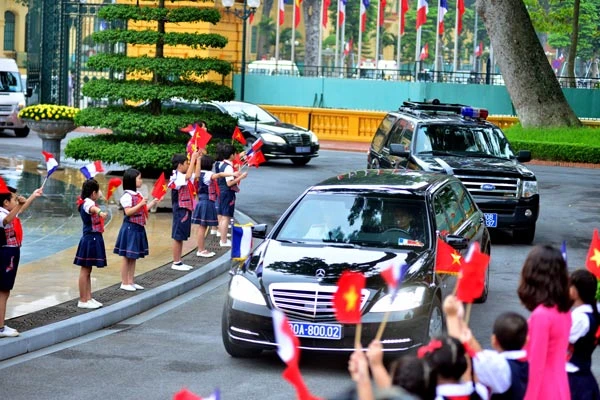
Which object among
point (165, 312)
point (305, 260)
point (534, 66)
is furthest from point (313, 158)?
point (305, 260)

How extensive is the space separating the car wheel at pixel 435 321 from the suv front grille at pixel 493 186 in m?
7.00

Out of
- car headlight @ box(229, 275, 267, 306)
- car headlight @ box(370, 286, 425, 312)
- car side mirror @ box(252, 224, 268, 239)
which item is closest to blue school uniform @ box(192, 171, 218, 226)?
car side mirror @ box(252, 224, 268, 239)

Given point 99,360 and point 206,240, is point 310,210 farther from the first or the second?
point 206,240

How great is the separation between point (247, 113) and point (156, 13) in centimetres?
989

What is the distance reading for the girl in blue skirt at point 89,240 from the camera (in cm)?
1202

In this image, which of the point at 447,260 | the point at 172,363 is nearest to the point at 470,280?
the point at 447,260

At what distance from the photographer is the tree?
2041cm

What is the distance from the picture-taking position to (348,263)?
416 inches

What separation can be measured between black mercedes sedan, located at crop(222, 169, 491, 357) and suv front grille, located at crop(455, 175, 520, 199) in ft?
16.8

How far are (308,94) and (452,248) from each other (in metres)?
31.8

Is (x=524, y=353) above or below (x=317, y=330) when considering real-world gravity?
above

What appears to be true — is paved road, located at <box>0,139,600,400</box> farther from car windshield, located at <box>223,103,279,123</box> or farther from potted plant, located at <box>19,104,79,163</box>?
car windshield, located at <box>223,103,279,123</box>

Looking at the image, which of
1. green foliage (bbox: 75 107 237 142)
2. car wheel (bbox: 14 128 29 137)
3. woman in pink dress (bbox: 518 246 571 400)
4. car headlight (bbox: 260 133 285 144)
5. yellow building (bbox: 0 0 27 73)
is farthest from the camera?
yellow building (bbox: 0 0 27 73)

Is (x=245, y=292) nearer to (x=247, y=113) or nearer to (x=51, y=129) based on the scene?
(x=51, y=129)
